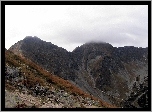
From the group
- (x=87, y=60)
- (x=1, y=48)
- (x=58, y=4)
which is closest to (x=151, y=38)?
(x=58, y=4)

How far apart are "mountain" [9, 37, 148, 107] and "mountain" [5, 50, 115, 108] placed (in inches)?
3122

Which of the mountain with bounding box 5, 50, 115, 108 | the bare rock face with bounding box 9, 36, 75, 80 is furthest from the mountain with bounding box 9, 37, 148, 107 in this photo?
the mountain with bounding box 5, 50, 115, 108

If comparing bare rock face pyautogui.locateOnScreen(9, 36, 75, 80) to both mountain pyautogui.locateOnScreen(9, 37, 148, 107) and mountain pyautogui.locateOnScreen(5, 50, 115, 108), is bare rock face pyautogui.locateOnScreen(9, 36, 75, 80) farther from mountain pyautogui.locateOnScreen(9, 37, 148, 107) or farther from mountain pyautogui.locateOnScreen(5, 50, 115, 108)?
mountain pyautogui.locateOnScreen(5, 50, 115, 108)

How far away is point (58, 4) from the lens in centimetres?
1578

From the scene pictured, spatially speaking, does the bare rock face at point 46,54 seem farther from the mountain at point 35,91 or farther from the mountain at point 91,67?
the mountain at point 35,91

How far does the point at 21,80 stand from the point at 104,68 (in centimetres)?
10955

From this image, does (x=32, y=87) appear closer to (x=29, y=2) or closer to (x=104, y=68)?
(x=29, y=2)

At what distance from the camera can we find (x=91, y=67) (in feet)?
455

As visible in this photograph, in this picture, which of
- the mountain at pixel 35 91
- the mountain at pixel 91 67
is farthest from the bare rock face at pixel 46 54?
the mountain at pixel 35 91

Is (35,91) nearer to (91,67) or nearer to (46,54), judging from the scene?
(46,54)

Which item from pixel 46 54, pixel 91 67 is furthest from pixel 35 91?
pixel 91 67

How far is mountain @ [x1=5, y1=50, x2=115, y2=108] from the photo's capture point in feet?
61.9

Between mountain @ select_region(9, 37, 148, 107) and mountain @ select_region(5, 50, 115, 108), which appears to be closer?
mountain @ select_region(5, 50, 115, 108)

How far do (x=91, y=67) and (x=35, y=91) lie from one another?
117327mm
